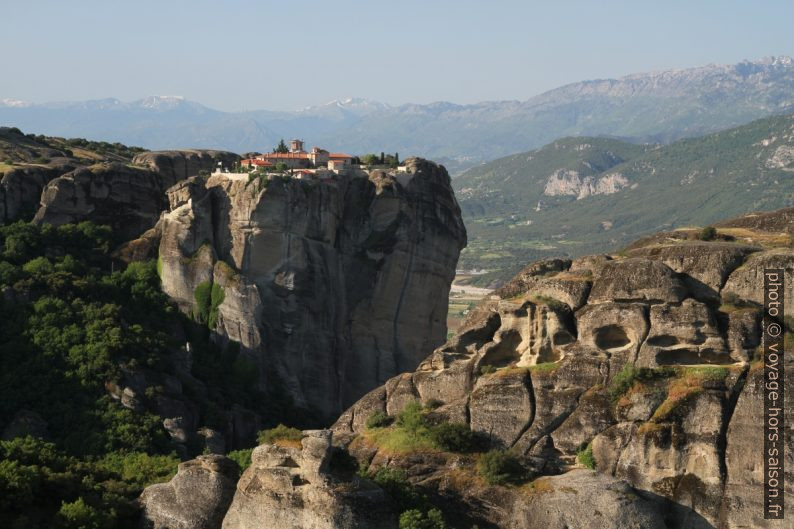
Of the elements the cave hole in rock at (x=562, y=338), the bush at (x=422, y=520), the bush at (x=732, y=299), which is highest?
the bush at (x=732, y=299)

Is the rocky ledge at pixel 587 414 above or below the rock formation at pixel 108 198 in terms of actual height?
below

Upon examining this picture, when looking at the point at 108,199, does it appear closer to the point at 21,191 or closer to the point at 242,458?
the point at 21,191

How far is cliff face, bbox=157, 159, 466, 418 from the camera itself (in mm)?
71062

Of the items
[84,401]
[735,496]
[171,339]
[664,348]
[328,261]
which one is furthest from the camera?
[328,261]

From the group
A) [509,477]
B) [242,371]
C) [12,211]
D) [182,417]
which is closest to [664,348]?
[509,477]

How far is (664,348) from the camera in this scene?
41.9m

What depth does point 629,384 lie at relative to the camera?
1645 inches

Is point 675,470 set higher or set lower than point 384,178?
lower

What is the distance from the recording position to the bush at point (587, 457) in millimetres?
41375

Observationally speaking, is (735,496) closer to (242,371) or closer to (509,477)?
(509,477)

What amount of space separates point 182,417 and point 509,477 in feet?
78.2

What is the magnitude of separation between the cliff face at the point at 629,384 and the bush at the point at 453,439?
638mm

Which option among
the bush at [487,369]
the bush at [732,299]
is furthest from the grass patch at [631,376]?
the bush at [487,369]

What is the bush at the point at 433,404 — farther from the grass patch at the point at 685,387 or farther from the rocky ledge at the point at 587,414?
the grass patch at the point at 685,387
